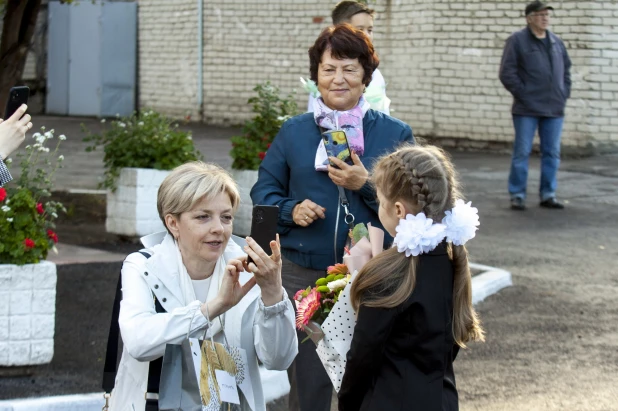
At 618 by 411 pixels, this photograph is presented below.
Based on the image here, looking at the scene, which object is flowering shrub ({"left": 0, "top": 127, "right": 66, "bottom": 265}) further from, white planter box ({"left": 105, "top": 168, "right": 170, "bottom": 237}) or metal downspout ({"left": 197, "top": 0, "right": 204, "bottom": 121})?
metal downspout ({"left": 197, "top": 0, "right": 204, "bottom": 121})

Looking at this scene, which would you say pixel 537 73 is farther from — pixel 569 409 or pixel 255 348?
pixel 255 348

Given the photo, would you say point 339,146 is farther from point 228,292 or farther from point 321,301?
point 228,292

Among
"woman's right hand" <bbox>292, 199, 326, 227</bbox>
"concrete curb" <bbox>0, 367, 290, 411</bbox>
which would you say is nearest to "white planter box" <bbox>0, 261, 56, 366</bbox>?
"concrete curb" <bbox>0, 367, 290, 411</bbox>

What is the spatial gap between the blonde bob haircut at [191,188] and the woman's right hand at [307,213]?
2.39 feet

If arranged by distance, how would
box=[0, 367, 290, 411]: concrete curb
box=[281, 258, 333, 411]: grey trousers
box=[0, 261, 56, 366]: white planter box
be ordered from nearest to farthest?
box=[281, 258, 333, 411]: grey trousers
box=[0, 367, 290, 411]: concrete curb
box=[0, 261, 56, 366]: white planter box

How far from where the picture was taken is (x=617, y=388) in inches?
230

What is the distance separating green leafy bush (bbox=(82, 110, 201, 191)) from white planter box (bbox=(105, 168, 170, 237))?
0.30 feet

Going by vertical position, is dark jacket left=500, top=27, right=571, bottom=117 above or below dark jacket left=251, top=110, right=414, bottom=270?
above

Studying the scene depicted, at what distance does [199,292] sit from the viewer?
3.46 metres

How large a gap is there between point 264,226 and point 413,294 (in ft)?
1.62

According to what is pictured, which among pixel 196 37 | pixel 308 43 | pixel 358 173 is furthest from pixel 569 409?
pixel 196 37

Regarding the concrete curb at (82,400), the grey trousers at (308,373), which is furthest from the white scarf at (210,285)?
the concrete curb at (82,400)

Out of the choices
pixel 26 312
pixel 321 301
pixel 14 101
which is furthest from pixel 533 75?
pixel 321 301

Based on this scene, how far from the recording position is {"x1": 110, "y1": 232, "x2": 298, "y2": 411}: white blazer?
3.23 meters
